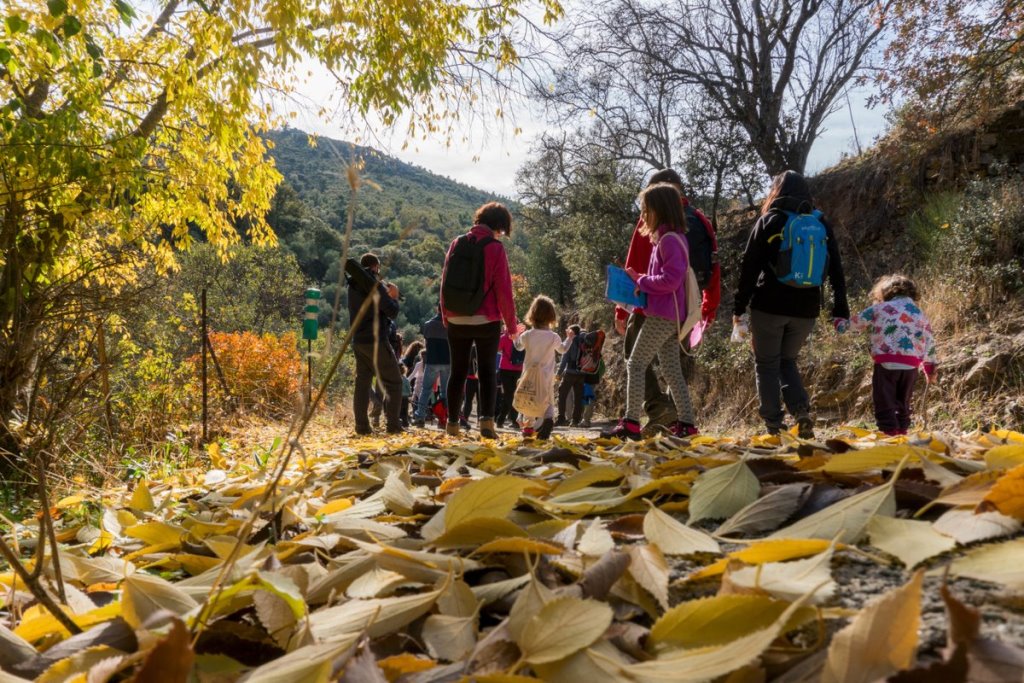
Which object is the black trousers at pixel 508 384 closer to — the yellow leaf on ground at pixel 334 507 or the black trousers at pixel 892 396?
the black trousers at pixel 892 396

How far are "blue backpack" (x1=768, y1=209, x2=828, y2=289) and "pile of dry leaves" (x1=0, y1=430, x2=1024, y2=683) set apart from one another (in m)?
3.24

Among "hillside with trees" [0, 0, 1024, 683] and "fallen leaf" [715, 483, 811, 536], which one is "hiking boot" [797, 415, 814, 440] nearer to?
"hillside with trees" [0, 0, 1024, 683]

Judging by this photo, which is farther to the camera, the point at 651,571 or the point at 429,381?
the point at 429,381

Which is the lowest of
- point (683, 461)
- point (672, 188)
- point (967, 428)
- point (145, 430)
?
point (145, 430)

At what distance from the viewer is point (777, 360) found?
4844 millimetres

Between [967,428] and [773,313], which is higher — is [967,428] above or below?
below

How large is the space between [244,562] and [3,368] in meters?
4.73

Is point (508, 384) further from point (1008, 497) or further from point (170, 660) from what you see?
point (170, 660)

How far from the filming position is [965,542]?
2.92 ft

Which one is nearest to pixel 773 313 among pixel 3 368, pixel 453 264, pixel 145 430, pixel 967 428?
pixel 453 264

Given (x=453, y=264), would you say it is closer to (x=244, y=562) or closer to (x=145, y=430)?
(x=145, y=430)

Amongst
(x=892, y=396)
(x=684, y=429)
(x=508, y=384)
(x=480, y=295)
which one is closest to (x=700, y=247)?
(x=684, y=429)

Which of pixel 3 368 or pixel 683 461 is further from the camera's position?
pixel 3 368

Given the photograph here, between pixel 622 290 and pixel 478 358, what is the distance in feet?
5.56
